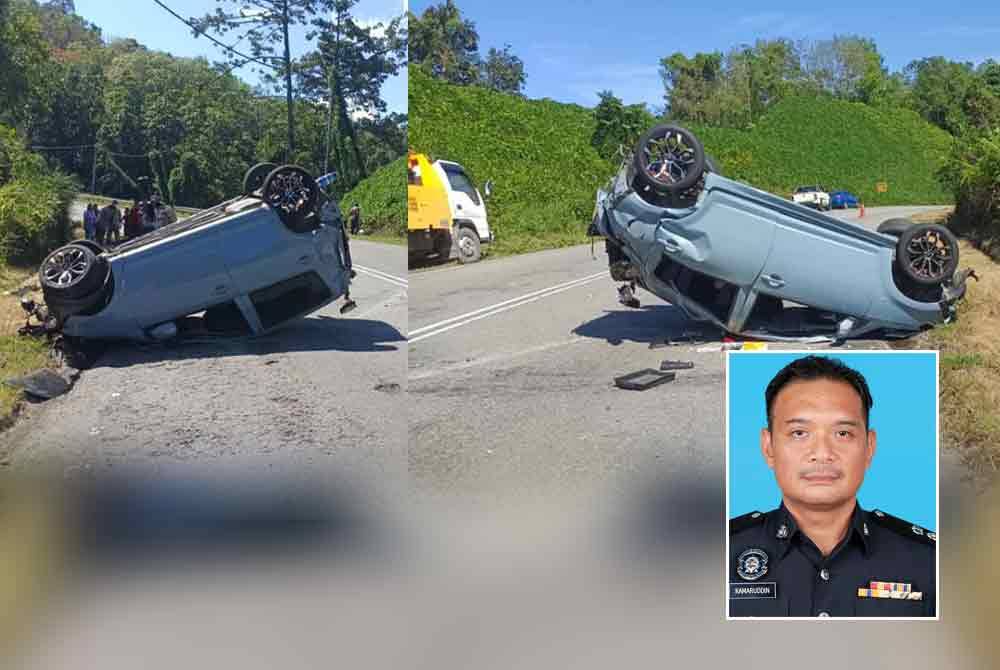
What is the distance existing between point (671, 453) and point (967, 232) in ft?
4.18

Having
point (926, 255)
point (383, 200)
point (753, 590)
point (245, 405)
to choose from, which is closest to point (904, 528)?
point (753, 590)

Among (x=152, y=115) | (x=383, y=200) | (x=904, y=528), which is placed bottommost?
(x=904, y=528)

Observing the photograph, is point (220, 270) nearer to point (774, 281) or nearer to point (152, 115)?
point (152, 115)

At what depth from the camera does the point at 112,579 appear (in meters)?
3.26

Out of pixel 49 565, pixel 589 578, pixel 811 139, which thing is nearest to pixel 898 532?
pixel 589 578

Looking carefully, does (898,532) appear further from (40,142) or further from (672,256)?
(40,142)

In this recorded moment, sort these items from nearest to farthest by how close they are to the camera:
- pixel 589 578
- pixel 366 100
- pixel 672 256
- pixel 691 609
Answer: pixel 691 609
pixel 589 578
pixel 366 100
pixel 672 256

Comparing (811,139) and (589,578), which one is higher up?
(811,139)

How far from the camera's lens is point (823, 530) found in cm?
261

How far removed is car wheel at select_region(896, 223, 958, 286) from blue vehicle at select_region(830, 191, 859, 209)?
214 millimetres

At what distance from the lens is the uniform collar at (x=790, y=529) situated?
261 cm

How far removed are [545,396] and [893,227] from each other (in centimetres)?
145

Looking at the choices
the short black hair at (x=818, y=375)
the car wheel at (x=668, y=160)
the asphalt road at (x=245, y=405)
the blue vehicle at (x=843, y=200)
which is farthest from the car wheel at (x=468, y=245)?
the short black hair at (x=818, y=375)

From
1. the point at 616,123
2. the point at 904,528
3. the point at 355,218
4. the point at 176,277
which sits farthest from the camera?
the point at 176,277
